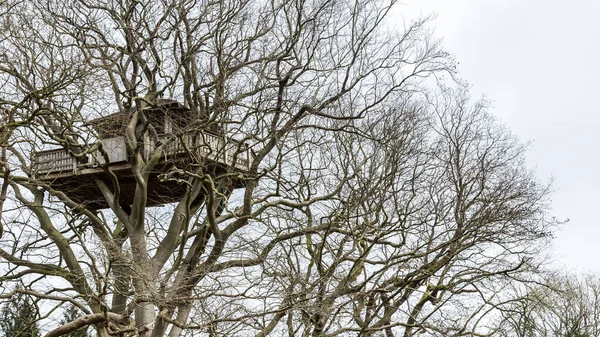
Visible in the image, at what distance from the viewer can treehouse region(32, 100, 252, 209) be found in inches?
653

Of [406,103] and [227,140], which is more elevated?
[406,103]

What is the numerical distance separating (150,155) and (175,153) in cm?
159

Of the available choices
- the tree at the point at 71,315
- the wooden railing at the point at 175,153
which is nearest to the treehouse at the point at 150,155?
the wooden railing at the point at 175,153

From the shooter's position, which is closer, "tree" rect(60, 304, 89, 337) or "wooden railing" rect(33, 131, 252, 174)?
"wooden railing" rect(33, 131, 252, 174)

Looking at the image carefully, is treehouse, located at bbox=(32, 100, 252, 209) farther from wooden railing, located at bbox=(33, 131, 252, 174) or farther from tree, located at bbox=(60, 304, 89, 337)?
tree, located at bbox=(60, 304, 89, 337)

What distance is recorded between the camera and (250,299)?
567 inches

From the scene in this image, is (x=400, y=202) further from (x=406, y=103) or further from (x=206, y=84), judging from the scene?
(x=206, y=84)

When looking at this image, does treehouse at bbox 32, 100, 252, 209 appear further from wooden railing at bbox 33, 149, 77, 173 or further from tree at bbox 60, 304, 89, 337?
tree at bbox 60, 304, 89, 337

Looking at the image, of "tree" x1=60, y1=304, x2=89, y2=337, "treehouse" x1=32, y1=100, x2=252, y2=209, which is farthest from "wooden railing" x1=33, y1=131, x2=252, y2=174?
"tree" x1=60, y1=304, x2=89, y2=337

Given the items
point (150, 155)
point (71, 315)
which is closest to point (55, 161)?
point (150, 155)

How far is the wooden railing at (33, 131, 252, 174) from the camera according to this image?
16.4 metres

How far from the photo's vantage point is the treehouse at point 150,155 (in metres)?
16.6

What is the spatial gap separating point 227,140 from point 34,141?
3.47 m

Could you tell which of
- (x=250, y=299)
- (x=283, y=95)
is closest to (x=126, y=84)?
(x=283, y=95)
